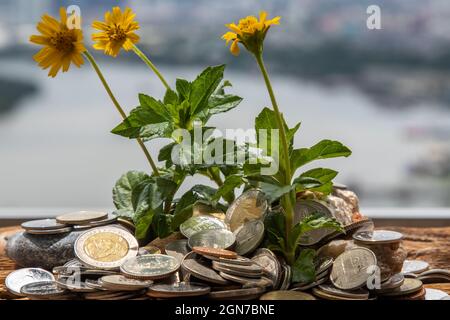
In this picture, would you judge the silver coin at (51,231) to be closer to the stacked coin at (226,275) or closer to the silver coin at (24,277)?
the silver coin at (24,277)

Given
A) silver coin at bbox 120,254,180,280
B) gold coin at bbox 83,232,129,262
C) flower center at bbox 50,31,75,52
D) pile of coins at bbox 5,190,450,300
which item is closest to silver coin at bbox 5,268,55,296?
pile of coins at bbox 5,190,450,300

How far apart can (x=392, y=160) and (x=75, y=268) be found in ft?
28.5

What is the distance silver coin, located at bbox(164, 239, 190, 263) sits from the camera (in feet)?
4.13

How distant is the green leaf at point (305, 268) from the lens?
3.91ft

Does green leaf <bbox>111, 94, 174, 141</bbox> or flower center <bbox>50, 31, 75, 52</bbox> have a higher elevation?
flower center <bbox>50, 31, 75, 52</bbox>

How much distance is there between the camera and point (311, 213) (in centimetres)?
129

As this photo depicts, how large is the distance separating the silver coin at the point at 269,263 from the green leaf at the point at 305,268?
0.03 meters

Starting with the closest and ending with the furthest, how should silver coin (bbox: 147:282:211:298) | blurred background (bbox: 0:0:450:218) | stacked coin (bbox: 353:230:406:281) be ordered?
silver coin (bbox: 147:282:211:298)
stacked coin (bbox: 353:230:406:281)
blurred background (bbox: 0:0:450:218)

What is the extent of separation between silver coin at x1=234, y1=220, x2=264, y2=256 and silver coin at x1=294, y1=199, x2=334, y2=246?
0.08 m

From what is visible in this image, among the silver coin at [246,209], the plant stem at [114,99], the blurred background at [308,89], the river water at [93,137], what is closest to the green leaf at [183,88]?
the plant stem at [114,99]

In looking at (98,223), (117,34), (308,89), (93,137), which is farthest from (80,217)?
(93,137)

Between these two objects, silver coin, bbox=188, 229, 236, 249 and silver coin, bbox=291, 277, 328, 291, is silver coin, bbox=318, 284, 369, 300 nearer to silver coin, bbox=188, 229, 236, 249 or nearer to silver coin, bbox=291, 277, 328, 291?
silver coin, bbox=291, 277, 328, 291

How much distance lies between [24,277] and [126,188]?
0.94 feet

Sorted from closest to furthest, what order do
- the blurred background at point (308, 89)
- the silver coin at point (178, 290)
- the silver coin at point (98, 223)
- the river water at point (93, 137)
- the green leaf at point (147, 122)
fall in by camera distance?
the silver coin at point (178, 290)
the green leaf at point (147, 122)
the silver coin at point (98, 223)
the blurred background at point (308, 89)
the river water at point (93, 137)
